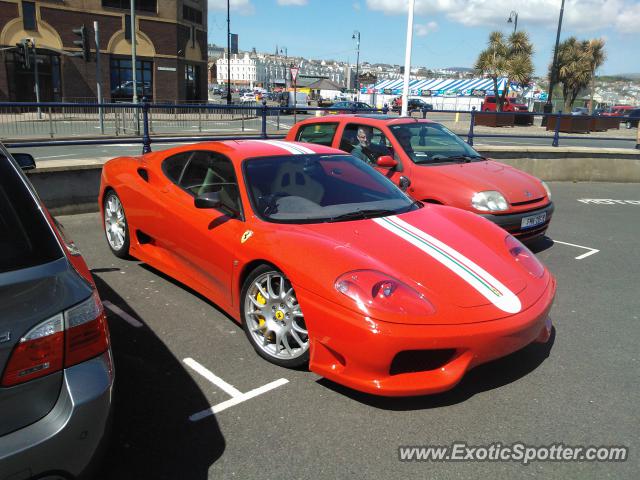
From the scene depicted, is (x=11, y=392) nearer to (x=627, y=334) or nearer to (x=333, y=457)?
(x=333, y=457)

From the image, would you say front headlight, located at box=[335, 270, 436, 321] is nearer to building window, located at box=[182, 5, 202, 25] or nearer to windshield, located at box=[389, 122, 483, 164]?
windshield, located at box=[389, 122, 483, 164]

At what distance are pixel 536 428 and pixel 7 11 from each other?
3942cm

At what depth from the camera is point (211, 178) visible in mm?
4387

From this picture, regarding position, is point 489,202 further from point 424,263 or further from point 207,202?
point 207,202

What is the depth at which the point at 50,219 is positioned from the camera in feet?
7.48

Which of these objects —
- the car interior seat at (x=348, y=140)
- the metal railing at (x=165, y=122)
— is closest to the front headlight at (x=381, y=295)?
the car interior seat at (x=348, y=140)

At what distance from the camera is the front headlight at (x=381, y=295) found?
2.89 meters

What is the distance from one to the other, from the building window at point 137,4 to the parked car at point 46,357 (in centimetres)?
3975

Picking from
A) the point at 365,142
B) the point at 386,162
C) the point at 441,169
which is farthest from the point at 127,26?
the point at 441,169

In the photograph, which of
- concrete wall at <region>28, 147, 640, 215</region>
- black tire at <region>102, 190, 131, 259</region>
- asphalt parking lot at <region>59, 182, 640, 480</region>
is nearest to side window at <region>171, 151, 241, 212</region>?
asphalt parking lot at <region>59, 182, 640, 480</region>

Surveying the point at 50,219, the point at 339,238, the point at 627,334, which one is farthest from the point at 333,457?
the point at 627,334

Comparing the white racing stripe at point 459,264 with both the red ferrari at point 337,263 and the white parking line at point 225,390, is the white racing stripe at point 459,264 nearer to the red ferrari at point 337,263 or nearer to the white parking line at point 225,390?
the red ferrari at point 337,263

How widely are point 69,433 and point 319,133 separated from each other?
6.04 meters

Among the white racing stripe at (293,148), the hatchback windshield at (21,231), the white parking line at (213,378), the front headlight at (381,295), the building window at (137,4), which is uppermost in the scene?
the building window at (137,4)
